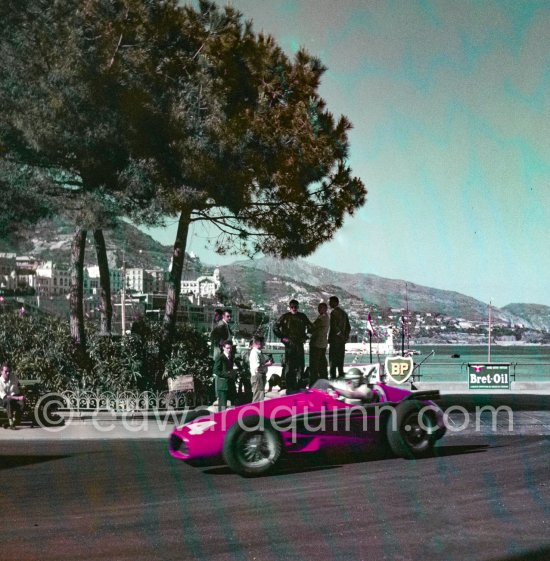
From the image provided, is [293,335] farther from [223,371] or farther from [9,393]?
[9,393]

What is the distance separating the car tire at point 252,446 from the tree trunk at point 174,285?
9.60 metres

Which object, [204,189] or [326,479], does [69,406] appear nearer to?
[204,189]

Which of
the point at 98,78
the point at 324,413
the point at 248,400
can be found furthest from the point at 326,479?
the point at 98,78

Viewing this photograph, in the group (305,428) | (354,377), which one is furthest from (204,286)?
(305,428)

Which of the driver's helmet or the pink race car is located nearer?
the pink race car

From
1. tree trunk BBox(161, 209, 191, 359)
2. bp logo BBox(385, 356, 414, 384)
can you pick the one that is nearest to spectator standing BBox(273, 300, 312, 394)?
tree trunk BBox(161, 209, 191, 359)

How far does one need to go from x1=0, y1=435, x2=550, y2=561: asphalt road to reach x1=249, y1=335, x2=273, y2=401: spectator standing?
149 inches

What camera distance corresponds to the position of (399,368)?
2764cm

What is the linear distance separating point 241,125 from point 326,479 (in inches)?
495

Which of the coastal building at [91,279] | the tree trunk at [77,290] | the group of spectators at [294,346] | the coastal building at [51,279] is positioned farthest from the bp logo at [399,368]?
the tree trunk at [77,290]

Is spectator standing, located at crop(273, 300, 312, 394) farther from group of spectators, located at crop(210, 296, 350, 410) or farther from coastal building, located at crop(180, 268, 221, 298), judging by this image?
coastal building, located at crop(180, 268, 221, 298)

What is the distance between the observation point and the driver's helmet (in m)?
11.9

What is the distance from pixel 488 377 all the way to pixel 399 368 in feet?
12.0

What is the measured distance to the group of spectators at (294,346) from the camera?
1650 cm
